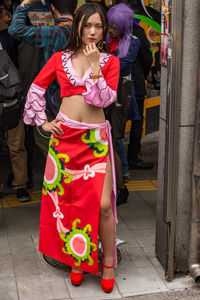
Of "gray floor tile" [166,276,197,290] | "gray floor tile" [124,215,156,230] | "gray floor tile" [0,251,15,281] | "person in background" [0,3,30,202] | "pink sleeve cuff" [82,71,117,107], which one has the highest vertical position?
"pink sleeve cuff" [82,71,117,107]

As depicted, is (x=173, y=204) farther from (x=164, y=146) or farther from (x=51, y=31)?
(x=51, y=31)

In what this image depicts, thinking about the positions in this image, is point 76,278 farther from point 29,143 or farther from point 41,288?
point 29,143

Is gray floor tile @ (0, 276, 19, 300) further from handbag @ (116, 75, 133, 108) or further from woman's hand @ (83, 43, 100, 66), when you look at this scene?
handbag @ (116, 75, 133, 108)

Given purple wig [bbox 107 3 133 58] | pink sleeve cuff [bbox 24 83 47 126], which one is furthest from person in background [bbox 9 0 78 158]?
pink sleeve cuff [bbox 24 83 47 126]

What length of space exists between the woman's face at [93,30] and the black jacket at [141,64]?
8.69 ft

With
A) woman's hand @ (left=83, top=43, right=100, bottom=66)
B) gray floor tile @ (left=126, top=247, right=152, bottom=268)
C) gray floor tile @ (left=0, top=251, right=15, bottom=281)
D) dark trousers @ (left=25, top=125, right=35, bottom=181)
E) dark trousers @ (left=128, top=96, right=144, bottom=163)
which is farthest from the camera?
dark trousers @ (left=128, top=96, right=144, bottom=163)

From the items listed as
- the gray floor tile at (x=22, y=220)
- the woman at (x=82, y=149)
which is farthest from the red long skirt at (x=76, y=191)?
the gray floor tile at (x=22, y=220)

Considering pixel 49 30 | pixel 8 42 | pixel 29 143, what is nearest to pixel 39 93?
pixel 49 30

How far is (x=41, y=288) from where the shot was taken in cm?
416

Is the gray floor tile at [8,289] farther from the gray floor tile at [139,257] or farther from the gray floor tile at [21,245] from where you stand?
the gray floor tile at [139,257]

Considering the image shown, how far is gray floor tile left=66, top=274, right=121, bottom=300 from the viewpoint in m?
4.07

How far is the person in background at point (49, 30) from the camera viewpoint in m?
4.75

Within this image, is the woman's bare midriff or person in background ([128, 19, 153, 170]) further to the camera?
person in background ([128, 19, 153, 170])

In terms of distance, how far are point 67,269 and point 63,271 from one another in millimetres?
36
